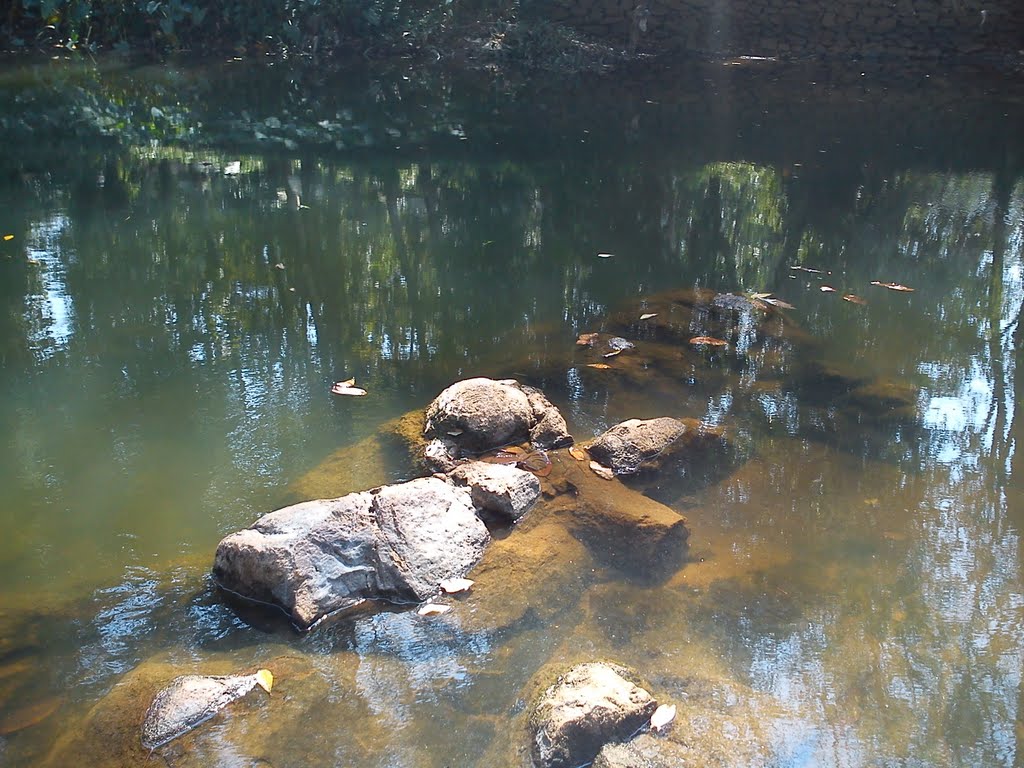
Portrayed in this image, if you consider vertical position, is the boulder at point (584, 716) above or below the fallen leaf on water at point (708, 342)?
below

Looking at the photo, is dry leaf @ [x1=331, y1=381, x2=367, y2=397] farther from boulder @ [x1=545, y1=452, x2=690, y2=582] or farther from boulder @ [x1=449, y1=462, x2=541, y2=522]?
boulder @ [x1=545, y1=452, x2=690, y2=582]

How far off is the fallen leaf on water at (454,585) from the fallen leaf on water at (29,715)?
3.84 feet

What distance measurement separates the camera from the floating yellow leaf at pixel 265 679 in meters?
2.62

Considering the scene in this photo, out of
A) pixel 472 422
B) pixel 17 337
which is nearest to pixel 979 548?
pixel 472 422

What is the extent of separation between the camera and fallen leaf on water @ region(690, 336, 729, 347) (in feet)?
16.8

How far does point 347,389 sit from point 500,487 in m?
1.28

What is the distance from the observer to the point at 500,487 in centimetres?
349

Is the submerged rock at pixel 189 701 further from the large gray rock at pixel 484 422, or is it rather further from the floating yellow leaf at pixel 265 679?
the large gray rock at pixel 484 422

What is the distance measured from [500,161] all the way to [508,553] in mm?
6396

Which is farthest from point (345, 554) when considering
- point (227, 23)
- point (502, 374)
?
point (227, 23)

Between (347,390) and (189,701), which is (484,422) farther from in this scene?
(189,701)

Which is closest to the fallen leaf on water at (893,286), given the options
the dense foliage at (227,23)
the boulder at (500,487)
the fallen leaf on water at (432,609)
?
the boulder at (500,487)

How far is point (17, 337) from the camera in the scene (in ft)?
16.1

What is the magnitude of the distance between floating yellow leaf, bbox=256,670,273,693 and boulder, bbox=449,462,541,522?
3.57 ft
